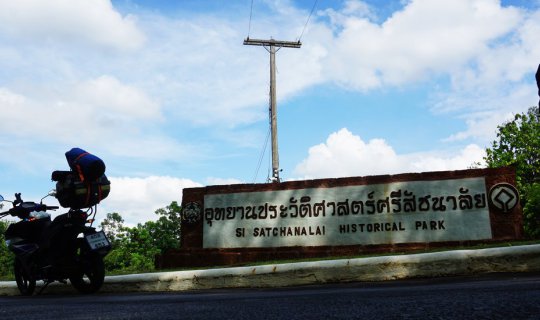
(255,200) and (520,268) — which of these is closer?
(520,268)

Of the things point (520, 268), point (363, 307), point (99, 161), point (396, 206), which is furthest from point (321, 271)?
point (396, 206)

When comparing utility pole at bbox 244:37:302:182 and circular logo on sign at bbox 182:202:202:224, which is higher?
utility pole at bbox 244:37:302:182

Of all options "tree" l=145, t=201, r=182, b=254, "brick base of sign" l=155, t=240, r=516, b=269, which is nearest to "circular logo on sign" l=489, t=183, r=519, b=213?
"brick base of sign" l=155, t=240, r=516, b=269

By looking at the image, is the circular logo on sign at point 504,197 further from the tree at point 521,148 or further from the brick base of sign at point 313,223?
the tree at point 521,148

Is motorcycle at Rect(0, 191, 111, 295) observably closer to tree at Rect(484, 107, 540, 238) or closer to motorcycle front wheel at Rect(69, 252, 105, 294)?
motorcycle front wheel at Rect(69, 252, 105, 294)

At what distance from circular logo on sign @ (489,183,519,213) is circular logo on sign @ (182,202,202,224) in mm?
7738

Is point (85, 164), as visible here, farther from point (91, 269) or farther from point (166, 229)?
point (166, 229)

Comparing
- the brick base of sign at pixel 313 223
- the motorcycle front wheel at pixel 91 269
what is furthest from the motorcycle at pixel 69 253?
the brick base of sign at pixel 313 223

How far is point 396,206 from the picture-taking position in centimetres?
1205

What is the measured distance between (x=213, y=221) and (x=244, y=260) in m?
1.59

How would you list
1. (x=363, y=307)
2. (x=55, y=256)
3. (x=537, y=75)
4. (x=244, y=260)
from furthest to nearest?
(x=244, y=260)
(x=55, y=256)
(x=537, y=75)
(x=363, y=307)

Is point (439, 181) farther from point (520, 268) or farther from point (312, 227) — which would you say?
point (520, 268)

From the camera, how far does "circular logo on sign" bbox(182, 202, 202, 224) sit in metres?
13.5

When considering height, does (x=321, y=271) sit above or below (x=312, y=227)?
below
